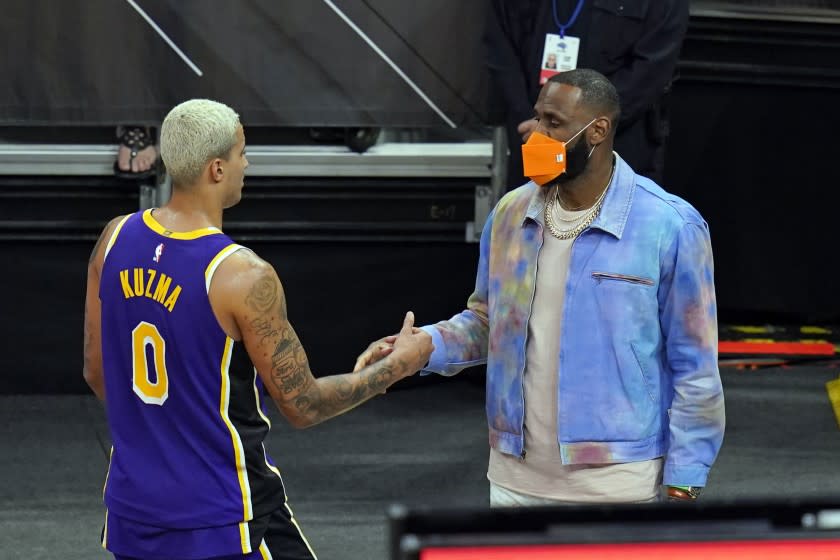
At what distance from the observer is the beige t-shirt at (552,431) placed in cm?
294

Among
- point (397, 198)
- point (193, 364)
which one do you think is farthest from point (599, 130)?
point (397, 198)

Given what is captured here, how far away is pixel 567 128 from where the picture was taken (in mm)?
3062

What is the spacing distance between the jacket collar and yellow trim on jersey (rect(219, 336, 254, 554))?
78 cm

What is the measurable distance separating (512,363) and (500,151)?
11.3 ft

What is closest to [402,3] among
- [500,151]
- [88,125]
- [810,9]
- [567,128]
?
[500,151]

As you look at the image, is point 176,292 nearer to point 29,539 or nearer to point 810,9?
point 29,539

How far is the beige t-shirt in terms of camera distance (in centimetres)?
294

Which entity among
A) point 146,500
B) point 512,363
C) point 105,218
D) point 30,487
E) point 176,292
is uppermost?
point 176,292

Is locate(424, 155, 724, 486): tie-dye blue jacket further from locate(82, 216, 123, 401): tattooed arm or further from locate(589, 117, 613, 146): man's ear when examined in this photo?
locate(82, 216, 123, 401): tattooed arm

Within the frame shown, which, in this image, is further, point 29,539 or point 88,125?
point 88,125

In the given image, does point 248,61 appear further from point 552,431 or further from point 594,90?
point 552,431

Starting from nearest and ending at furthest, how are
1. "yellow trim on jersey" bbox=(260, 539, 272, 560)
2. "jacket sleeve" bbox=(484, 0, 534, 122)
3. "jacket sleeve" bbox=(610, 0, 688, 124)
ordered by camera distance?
1. "yellow trim on jersey" bbox=(260, 539, 272, 560)
2. "jacket sleeve" bbox=(610, 0, 688, 124)
3. "jacket sleeve" bbox=(484, 0, 534, 122)

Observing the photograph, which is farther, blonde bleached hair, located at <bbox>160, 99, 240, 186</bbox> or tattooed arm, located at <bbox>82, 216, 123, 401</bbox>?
tattooed arm, located at <bbox>82, 216, 123, 401</bbox>

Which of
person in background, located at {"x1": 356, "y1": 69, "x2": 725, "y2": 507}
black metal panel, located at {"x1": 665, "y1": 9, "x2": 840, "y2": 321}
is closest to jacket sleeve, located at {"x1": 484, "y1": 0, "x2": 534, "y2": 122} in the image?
black metal panel, located at {"x1": 665, "y1": 9, "x2": 840, "y2": 321}
